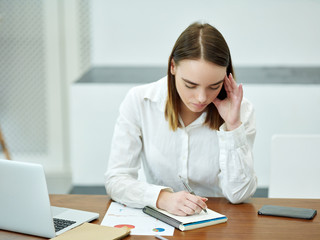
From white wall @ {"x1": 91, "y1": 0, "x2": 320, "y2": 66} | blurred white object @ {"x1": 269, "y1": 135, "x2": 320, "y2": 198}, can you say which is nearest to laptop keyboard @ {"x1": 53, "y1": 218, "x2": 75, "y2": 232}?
blurred white object @ {"x1": 269, "y1": 135, "x2": 320, "y2": 198}

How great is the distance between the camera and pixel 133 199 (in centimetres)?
163

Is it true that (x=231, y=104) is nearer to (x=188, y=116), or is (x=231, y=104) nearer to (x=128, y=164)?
(x=188, y=116)

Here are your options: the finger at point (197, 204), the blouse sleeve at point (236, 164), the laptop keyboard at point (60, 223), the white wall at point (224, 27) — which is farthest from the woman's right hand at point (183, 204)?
the white wall at point (224, 27)

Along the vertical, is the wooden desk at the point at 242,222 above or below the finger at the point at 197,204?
below

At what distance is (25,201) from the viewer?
137 centimetres

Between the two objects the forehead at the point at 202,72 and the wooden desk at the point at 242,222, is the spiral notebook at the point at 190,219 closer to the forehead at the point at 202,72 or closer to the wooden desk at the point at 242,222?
the wooden desk at the point at 242,222

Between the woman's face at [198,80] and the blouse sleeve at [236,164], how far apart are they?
0.17 meters

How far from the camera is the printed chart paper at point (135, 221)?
4.74 feet

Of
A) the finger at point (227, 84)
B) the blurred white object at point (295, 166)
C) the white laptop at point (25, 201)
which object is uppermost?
the finger at point (227, 84)

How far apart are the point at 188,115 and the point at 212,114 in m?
0.09

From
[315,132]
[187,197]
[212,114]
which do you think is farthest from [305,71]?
[187,197]

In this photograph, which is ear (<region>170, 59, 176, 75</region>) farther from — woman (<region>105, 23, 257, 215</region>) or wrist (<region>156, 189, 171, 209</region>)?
wrist (<region>156, 189, 171, 209</region>)

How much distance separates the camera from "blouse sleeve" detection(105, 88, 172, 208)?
5.37 feet

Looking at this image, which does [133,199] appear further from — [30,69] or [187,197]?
[30,69]
